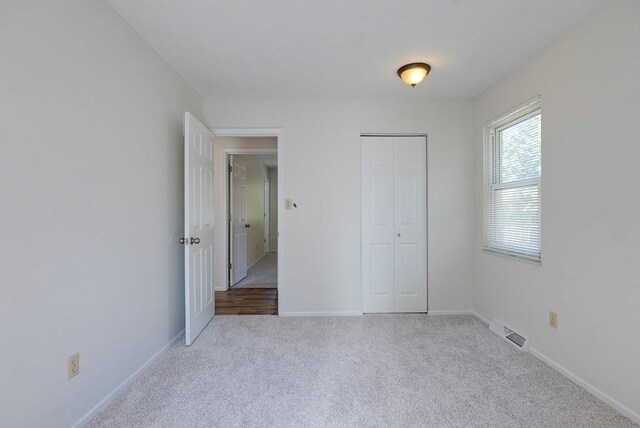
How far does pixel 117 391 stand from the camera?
1.81 m

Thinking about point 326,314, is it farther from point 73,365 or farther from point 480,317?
point 73,365

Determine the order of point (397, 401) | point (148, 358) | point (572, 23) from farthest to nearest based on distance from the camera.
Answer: point (148, 358) → point (572, 23) → point (397, 401)

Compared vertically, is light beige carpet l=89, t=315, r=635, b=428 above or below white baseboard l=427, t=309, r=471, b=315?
below

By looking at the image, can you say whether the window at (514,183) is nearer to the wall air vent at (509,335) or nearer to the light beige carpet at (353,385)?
the wall air vent at (509,335)

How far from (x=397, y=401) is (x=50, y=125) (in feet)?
8.09

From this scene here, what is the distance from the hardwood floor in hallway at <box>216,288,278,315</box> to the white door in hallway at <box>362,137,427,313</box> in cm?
126

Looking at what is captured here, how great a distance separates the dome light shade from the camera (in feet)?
7.84

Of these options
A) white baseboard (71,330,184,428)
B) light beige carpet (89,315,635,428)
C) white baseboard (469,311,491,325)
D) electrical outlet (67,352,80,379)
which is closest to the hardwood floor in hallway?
light beige carpet (89,315,635,428)

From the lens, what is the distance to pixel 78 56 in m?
1.53

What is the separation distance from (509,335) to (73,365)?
3292 millimetres

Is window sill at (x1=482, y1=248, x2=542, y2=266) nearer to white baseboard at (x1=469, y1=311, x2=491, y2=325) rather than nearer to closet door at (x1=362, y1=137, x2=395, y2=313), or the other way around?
white baseboard at (x1=469, y1=311, x2=491, y2=325)

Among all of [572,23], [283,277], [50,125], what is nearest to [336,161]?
[283,277]

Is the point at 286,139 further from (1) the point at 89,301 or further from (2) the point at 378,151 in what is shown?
(1) the point at 89,301

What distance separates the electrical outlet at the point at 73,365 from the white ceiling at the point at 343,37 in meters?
2.12
